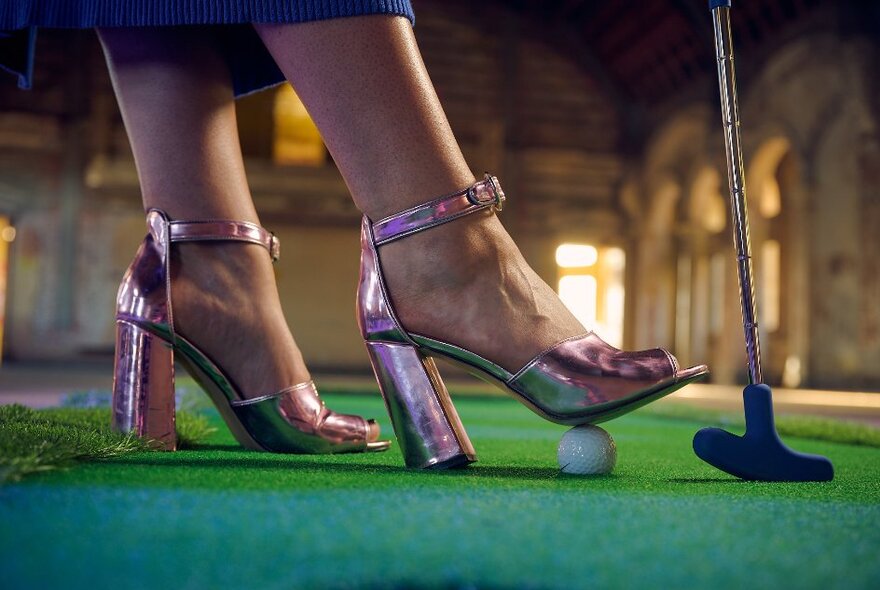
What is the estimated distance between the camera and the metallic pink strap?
113 cm

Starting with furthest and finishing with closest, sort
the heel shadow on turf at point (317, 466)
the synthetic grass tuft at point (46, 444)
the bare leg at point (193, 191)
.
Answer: the bare leg at point (193, 191) → the heel shadow on turf at point (317, 466) → the synthetic grass tuft at point (46, 444)

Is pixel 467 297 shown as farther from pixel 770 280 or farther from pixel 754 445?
pixel 770 280

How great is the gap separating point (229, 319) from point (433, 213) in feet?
1.17

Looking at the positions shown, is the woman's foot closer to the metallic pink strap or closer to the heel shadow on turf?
the metallic pink strap

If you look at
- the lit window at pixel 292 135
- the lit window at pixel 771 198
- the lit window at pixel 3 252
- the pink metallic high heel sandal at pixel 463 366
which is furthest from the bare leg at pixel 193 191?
the lit window at pixel 3 252

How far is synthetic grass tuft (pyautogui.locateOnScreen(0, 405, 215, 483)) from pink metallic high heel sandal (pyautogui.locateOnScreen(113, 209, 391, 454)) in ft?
0.20

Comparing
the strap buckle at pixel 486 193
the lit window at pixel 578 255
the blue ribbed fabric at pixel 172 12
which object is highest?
the lit window at pixel 578 255

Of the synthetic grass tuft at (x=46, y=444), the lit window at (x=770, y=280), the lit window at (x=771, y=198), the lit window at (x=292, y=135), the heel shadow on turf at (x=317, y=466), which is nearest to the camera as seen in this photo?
the synthetic grass tuft at (x=46, y=444)

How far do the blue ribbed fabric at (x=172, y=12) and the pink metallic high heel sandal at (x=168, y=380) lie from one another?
254 mm

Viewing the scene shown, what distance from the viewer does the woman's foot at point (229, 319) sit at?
113cm

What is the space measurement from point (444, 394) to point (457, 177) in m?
0.24

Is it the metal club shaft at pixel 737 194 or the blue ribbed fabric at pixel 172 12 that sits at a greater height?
A: the blue ribbed fabric at pixel 172 12

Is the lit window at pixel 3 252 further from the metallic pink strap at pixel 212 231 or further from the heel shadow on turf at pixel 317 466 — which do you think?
the heel shadow on turf at pixel 317 466

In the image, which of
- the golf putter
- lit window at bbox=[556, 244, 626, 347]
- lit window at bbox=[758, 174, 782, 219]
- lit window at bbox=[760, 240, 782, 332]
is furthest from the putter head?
lit window at bbox=[556, 244, 626, 347]
